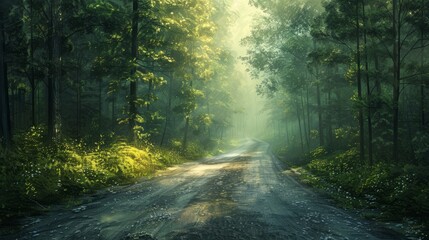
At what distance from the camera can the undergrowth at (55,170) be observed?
9.32m

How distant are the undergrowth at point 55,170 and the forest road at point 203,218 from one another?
3.74 ft

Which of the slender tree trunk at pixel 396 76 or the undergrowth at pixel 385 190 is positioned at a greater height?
the slender tree trunk at pixel 396 76

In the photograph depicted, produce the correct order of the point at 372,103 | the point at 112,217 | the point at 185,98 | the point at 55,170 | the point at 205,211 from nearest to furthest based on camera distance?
the point at 112,217, the point at 205,211, the point at 55,170, the point at 372,103, the point at 185,98

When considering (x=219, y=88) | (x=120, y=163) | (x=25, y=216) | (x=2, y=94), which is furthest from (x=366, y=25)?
(x=219, y=88)

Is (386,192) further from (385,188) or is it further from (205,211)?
(205,211)

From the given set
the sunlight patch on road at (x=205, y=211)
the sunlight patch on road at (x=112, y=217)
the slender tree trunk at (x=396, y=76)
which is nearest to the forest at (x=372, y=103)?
the slender tree trunk at (x=396, y=76)

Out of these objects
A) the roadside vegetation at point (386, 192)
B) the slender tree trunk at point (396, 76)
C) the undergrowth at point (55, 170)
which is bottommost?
the roadside vegetation at point (386, 192)

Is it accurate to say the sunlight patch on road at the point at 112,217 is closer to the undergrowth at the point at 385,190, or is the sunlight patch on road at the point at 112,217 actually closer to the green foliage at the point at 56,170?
the green foliage at the point at 56,170

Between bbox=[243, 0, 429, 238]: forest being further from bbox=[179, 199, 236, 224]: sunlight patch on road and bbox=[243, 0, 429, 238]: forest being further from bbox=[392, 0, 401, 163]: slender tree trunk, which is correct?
bbox=[179, 199, 236, 224]: sunlight patch on road

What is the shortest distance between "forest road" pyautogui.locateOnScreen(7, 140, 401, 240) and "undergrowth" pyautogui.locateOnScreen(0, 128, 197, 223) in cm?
114

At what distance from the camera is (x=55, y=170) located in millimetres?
11797

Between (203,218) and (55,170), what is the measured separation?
672 cm

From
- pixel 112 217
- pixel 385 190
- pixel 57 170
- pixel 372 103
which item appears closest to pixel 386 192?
pixel 385 190

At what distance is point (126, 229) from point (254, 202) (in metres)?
3.98
